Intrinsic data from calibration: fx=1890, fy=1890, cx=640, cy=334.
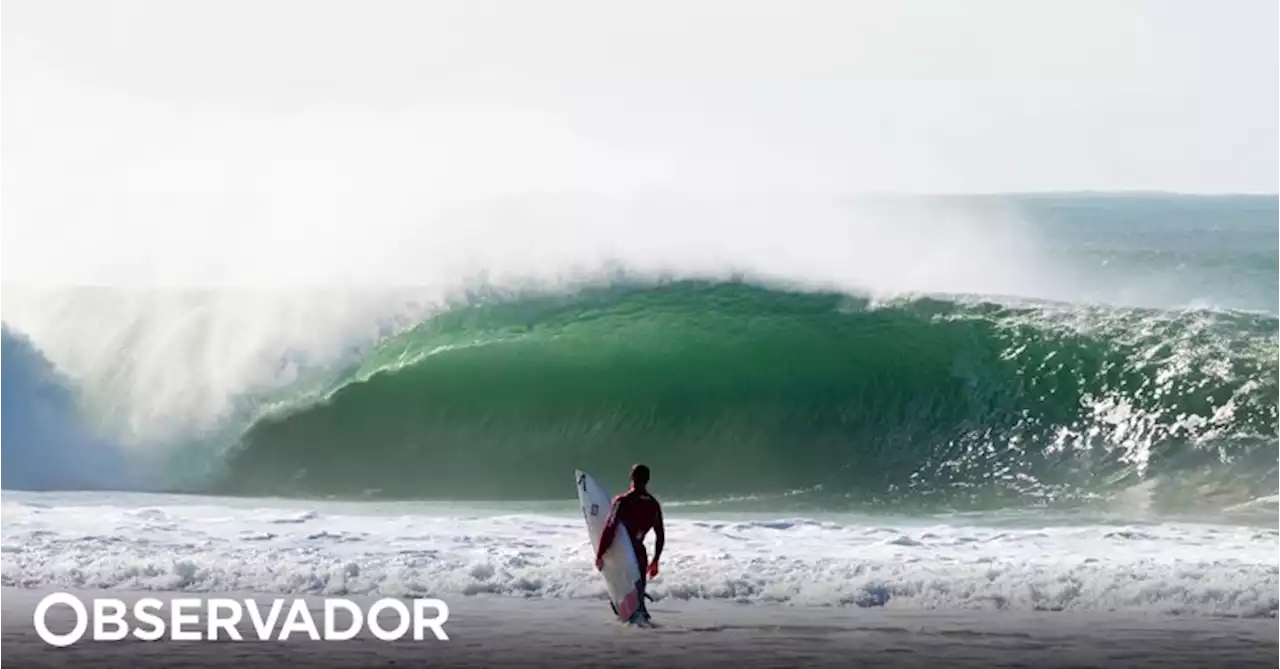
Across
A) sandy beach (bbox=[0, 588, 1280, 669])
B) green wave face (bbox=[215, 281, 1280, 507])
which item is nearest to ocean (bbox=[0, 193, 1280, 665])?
green wave face (bbox=[215, 281, 1280, 507])

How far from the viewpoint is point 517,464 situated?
14.8 meters

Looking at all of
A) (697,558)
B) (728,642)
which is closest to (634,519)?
(728,642)

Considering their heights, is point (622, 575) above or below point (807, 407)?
below

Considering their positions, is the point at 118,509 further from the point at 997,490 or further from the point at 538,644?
the point at 997,490

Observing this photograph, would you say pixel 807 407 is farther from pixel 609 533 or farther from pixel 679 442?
pixel 609 533

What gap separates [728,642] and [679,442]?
6.75 meters

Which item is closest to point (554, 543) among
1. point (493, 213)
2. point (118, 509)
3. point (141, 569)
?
point (141, 569)

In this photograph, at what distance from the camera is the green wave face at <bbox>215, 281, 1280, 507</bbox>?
45.7 feet

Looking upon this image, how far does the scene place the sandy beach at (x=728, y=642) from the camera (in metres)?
8.02

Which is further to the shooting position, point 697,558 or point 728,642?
point 697,558

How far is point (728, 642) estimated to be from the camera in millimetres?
8430

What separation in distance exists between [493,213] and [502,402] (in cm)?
446

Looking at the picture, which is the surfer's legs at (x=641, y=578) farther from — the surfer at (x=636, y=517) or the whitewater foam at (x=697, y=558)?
the whitewater foam at (x=697, y=558)

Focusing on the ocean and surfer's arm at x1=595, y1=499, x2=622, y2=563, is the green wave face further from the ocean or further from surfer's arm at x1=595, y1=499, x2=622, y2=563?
surfer's arm at x1=595, y1=499, x2=622, y2=563
